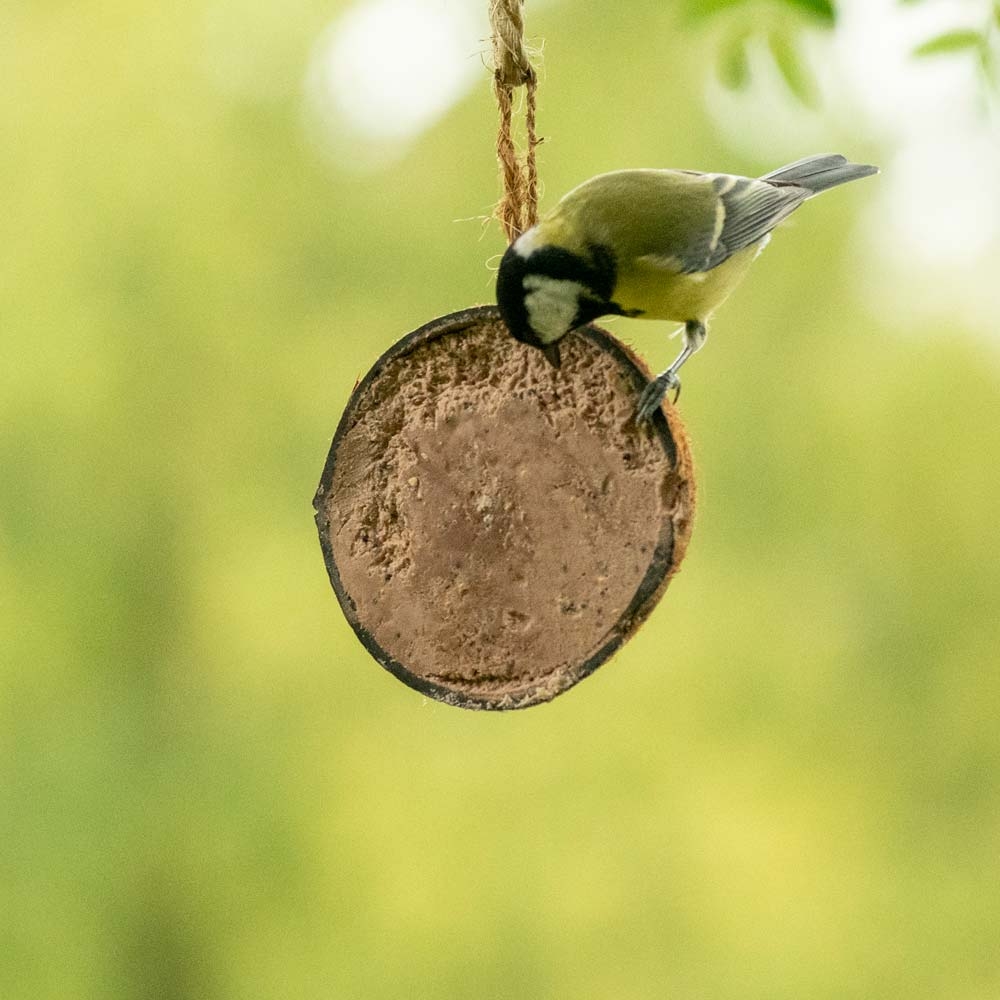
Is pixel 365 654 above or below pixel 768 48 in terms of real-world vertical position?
below

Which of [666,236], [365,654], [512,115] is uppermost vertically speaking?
[512,115]

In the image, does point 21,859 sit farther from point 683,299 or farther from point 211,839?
point 683,299

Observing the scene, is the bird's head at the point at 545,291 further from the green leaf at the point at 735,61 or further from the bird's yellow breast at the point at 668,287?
the green leaf at the point at 735,61

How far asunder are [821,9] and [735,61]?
190 mm

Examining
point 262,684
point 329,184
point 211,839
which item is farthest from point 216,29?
point 211,839

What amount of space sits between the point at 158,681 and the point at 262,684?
1.28 feet

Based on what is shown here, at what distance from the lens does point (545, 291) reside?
1130 mm

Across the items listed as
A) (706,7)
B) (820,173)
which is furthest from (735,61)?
(820,173)

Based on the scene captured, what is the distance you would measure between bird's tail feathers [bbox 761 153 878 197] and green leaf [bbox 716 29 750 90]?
437mm

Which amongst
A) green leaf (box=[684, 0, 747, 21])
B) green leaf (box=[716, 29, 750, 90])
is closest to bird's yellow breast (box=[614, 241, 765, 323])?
green leaf (box=[716, 29, 750, 90])

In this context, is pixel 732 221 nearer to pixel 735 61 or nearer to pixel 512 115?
pixel 512 115

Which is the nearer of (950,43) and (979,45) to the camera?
(979,45)

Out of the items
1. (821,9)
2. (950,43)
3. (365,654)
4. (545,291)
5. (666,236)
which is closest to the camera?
(821,9)

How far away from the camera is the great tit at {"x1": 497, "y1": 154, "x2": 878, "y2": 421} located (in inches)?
49.4
